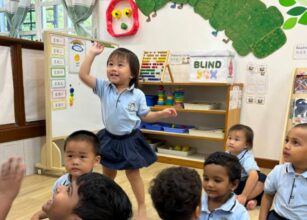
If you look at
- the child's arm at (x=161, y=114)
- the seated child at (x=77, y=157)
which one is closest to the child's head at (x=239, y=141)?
the child's arm at (x=161, y=114)

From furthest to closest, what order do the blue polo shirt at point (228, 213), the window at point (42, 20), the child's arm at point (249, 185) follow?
the window at point (42, 20) < the child's arm at point (249, 185) < the blue polo shirt at point (228, 213)

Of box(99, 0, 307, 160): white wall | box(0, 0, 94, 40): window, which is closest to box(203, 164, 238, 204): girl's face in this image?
box(99, 0, 307, 160): white wall

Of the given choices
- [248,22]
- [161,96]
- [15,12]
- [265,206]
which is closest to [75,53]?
[161,96]

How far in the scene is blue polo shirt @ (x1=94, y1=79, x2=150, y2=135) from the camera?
191cm

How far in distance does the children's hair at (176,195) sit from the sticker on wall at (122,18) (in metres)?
3.15

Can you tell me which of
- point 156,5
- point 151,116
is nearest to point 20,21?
point 156,5

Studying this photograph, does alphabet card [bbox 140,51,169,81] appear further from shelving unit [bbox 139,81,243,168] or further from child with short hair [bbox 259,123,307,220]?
child with short hair [bbox 259,123,307,220]

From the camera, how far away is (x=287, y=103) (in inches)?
123

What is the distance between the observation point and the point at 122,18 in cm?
402

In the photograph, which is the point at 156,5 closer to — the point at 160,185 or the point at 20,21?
the point at 20,21

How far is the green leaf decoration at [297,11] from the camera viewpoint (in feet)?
10.2

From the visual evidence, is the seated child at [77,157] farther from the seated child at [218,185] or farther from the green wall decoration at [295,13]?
the green wall decoration at [295,13]

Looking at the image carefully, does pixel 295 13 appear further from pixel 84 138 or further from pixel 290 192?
pixel 84 138

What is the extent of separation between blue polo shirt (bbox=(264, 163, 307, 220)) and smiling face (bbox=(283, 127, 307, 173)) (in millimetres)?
37
